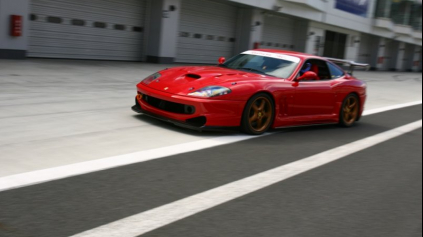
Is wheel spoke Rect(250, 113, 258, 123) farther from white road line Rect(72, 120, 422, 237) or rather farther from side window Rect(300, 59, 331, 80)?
side window Rect(300, 59, 331, 80)

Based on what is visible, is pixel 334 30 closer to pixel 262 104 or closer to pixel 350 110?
pixel 350 110

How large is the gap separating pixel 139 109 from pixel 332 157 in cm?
257

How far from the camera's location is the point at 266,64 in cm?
744

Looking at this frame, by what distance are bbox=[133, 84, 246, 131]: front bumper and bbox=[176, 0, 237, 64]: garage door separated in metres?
12.7

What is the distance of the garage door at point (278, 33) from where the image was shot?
24.6m

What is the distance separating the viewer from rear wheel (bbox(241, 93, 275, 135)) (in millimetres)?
6527

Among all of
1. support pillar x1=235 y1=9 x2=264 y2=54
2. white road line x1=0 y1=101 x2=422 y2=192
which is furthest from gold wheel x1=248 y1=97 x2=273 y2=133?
support pillar x1=235 y1=9 x2=264 y2=54

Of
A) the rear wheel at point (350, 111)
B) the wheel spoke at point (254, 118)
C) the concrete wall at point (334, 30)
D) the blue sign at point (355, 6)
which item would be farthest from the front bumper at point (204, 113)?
the blue sign at point (355, 6)

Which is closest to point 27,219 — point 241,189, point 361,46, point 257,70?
point 241,189

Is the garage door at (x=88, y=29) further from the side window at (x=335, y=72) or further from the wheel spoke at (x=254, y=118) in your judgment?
the wheel spoke at (x=254, y=118)

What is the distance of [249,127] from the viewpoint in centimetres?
662

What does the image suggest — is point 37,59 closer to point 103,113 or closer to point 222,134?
point 103,113

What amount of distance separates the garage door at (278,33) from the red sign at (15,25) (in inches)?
554

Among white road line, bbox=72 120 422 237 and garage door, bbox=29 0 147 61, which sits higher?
garage door, bbox=29 0 147 61
